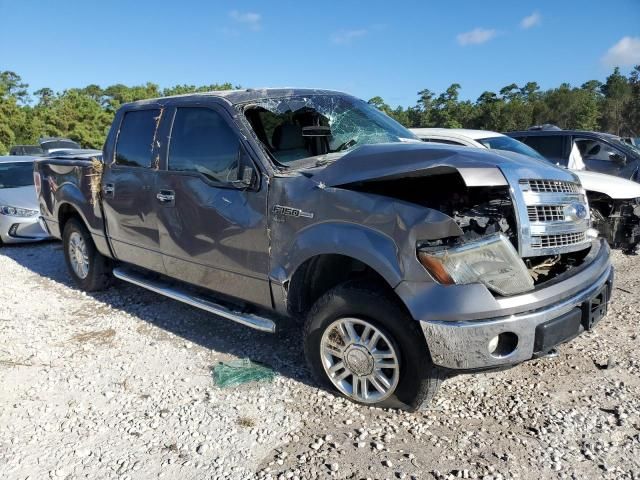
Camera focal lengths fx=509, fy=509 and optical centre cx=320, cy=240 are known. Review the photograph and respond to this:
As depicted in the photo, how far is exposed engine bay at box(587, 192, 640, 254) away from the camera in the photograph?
21.4ft

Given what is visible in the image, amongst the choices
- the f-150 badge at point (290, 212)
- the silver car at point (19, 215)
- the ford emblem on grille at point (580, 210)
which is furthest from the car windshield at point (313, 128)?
the silver car at point (19, 215)

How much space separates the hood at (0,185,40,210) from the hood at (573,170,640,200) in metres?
8.35

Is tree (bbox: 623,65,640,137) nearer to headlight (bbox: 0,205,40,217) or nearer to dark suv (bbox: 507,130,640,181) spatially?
dark suv (bbox: 507,130,640,181)

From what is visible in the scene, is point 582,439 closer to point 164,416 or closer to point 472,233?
point 472,233

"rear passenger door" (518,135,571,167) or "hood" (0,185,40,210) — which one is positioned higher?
"rear passenger door" (518,135,571,167)

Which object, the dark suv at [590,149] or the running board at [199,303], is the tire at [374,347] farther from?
the dark suv at [590,149]

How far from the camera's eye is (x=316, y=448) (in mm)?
2852

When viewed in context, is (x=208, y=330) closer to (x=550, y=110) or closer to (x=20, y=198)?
(x=20, y=198)

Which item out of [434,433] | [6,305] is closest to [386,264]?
[434,433]

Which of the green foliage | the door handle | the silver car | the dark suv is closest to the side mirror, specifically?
the dark suv

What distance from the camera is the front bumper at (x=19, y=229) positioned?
8.32 m

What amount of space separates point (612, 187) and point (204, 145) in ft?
17.4

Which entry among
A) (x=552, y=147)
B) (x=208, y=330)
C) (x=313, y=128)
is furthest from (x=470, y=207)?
(x=552, y=147)

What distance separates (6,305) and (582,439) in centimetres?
558
